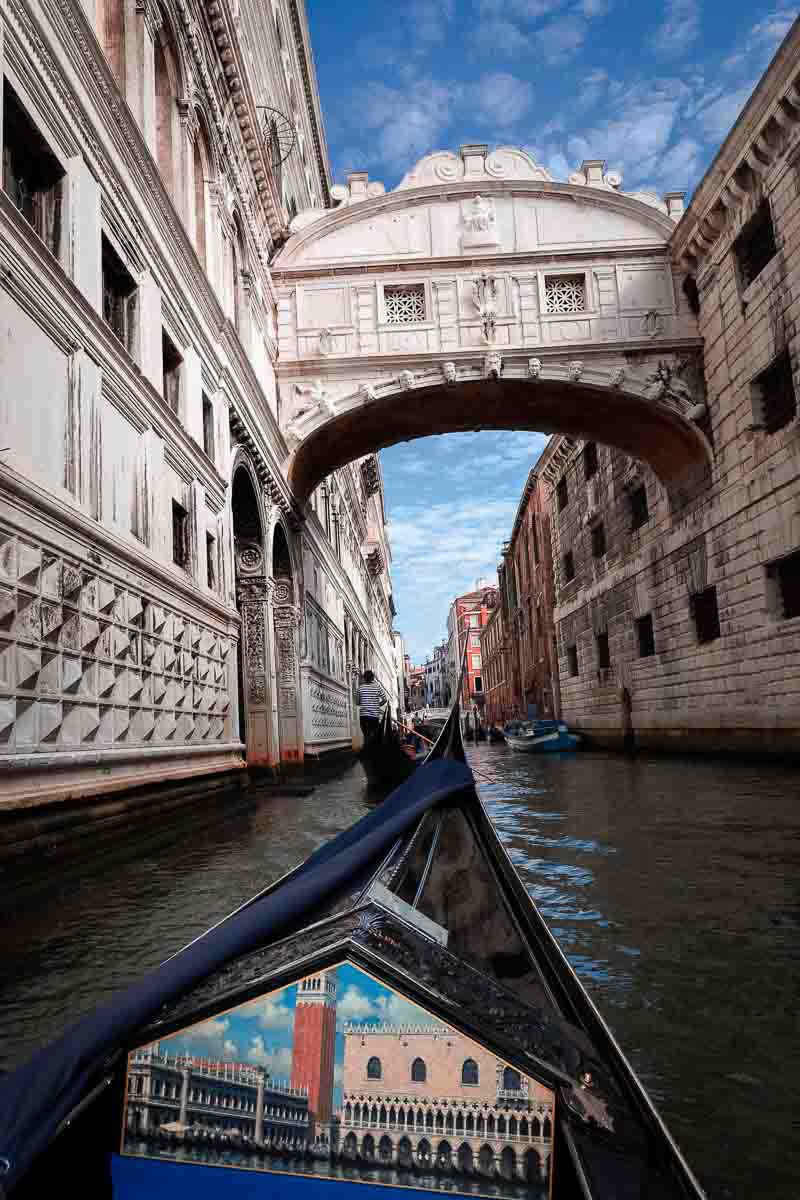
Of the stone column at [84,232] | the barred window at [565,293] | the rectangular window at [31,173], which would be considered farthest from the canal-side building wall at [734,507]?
the rectangular window at [31,173]

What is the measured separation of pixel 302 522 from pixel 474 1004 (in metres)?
10.8

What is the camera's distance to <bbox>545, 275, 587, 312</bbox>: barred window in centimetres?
1034

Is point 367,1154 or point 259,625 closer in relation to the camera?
point 367,1154

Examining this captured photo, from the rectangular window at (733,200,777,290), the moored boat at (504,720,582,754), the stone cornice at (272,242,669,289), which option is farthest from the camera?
the moored boat at (504,720,582,754)

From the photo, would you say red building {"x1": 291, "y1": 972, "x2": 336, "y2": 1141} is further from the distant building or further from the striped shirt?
the striped shirt

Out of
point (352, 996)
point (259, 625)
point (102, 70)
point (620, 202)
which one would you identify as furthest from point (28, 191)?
point (620, 202)

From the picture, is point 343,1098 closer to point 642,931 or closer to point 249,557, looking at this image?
point 642,931

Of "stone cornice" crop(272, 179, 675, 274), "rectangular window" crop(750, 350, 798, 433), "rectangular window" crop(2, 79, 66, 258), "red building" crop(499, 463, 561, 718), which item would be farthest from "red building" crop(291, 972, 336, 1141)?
"red building" crop(499, 463, 561, 718)

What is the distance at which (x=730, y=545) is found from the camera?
29.8 feet

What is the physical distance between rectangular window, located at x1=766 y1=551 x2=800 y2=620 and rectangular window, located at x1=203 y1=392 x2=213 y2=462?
5492 millimetres

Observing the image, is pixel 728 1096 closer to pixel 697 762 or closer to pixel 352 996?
pixel 352 996

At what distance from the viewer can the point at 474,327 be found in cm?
1028

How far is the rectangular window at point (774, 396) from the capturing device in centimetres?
805

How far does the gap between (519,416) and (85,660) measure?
8.67m
